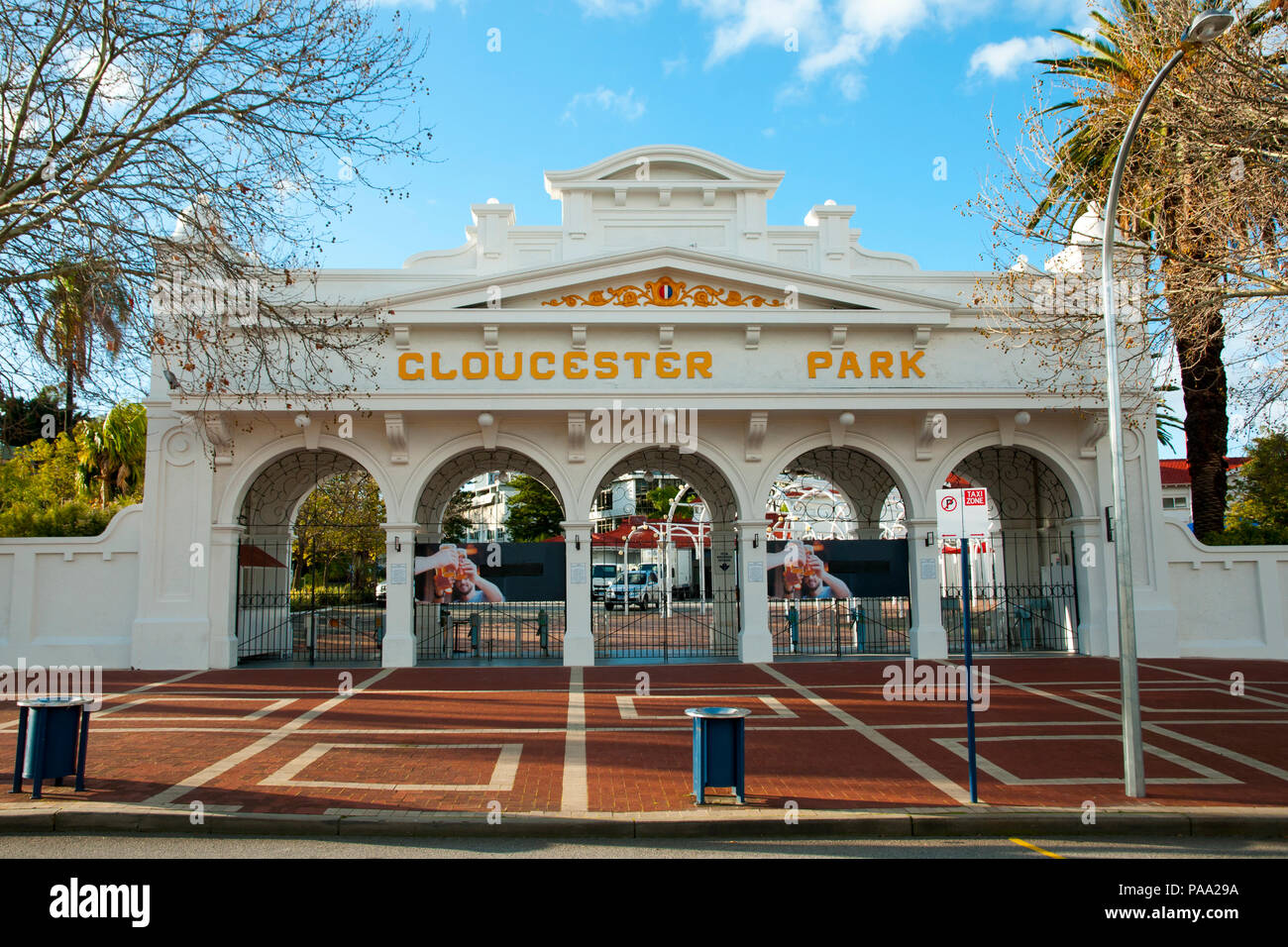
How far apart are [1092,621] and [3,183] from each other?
18459mm

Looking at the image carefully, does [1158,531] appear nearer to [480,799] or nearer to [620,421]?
[620,421]

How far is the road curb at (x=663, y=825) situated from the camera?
7.05 m

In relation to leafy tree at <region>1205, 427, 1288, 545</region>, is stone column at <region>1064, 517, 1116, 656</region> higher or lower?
lower

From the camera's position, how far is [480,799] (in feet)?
25.6

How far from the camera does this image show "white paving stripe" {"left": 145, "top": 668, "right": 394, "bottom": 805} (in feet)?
25.6

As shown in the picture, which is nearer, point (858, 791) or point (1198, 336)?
Result: point (858, 791)

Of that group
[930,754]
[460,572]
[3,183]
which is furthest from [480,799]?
[460,572]

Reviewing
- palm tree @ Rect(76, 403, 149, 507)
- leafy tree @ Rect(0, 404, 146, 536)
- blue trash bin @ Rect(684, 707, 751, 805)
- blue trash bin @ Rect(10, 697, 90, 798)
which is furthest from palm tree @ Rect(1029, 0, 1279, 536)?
palm tree @ Rect(76, 403, 149, 507)

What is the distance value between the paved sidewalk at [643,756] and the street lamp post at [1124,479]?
0.45m

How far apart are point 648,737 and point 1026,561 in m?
13.3

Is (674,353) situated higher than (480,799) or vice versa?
(674,353)

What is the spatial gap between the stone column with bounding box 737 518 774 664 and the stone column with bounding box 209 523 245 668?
950 centimetres

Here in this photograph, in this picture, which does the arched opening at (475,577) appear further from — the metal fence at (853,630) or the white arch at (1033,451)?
the white arch at (1033,451)

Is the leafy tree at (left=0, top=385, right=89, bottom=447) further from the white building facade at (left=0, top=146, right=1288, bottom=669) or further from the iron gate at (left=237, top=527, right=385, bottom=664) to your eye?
the iron gate at (left=237, top=527, right=385, bottom=664)
